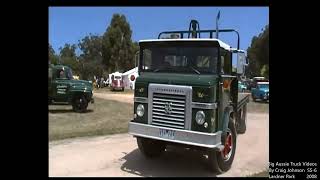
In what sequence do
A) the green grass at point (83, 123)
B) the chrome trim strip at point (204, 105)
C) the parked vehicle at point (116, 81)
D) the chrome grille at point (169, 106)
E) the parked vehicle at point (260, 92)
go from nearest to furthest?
the chrome trim strip at point (204, 105), the chrome grille at point (169, 106), the green grass at point (83, 123), the parked vehicle at point (260, 92), the parked vehicle at point (116, 81)

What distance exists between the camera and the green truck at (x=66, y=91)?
19219 millimetres

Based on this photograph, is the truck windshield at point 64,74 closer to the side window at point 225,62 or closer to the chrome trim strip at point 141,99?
the chrome trim strip at point 141,99

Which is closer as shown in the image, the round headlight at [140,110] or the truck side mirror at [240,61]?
the round headlight at [140,110]

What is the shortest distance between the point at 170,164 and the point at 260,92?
64.8 ft

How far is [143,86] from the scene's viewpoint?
8.09 metres

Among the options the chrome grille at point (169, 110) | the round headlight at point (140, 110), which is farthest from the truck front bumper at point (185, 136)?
the round headlight at point (140, 110)

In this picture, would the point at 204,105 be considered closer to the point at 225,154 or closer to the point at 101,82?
the point at 225,154

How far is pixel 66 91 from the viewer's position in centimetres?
1931

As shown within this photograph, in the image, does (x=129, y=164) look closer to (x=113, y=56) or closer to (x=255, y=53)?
(x=255, y=53)

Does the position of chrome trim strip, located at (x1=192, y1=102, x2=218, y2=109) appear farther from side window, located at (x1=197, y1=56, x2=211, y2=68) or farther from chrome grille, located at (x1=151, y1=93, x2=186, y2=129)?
side window, located at (x1=197, y1=56, x2=211, y2=68)

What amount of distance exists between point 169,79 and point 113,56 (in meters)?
37.0

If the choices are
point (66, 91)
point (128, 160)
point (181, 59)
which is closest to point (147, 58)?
point (181, 59)
